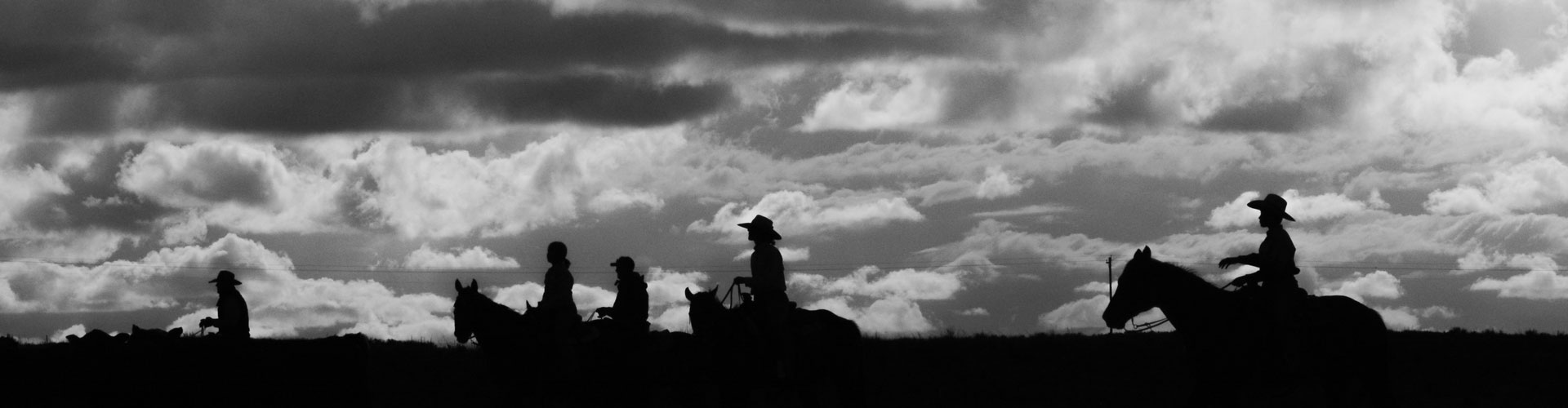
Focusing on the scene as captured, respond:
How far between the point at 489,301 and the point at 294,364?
2799 mm

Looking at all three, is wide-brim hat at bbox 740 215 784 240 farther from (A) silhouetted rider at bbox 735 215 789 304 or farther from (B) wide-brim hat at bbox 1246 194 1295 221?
(B) wide-brim hat at bbox 1246 194 1295 221

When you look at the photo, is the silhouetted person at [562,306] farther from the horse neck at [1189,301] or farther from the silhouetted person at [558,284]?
the horse neck at [1189,301]

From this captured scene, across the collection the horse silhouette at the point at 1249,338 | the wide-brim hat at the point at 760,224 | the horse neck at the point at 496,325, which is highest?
the wide-brim hat at the point at 760,224

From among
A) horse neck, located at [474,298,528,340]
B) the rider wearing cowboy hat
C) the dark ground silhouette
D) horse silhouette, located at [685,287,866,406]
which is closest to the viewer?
the rider wearing cowboy hat

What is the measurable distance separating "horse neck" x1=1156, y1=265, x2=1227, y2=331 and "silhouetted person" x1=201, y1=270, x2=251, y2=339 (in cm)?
1243

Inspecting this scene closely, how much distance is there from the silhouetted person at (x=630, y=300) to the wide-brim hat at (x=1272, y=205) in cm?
838

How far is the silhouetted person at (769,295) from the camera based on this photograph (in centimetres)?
1977

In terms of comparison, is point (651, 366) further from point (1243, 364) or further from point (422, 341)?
→ point (422, 341)

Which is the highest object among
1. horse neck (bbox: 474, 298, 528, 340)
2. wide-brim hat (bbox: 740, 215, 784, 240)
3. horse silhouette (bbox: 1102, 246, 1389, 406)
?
wide-brim hat (bbox: 740, 215, 784, 240)

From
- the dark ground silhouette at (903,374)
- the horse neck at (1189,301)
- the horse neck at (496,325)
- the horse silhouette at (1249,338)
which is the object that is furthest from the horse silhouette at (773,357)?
the horse neck at (1189,301)

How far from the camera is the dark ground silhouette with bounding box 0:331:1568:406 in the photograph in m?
20.7

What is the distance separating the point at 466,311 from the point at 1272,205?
11.1m

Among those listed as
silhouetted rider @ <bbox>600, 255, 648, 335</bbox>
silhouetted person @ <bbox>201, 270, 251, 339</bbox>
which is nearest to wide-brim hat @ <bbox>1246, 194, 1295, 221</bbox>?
silhouetted rider @ <bbox>600, 255, 648, 335</bbox>

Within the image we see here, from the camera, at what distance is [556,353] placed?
22.9m
